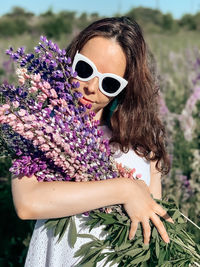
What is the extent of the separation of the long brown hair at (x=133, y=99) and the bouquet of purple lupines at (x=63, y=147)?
33 cm

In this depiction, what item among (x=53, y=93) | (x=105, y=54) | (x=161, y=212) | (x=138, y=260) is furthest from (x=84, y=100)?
(x=138, y=260)

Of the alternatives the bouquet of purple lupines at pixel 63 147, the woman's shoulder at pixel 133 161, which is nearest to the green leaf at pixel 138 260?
the bouquet of purple lupines at pixel 63 147

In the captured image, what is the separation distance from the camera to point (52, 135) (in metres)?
1.40

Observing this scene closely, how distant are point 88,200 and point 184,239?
1.51 ft

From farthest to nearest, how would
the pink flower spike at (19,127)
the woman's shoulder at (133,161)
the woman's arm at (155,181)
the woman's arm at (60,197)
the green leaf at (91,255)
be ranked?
the woman's arm at (155,181) < the woman's shoulder at (133,161) < the green leaf at (91,255) < the woman's arm at (60,197) < the pink flower spike at (19,127)

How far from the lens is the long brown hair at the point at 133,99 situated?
6.09ft

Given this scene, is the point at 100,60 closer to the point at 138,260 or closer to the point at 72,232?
the point at 72,232

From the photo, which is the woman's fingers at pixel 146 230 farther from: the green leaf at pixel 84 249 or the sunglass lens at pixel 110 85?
the sunglass lens at pixel 110 85

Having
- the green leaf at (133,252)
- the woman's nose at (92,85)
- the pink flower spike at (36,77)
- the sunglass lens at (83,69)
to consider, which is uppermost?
the sunglass lens at (83,69)

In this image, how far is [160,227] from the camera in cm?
156

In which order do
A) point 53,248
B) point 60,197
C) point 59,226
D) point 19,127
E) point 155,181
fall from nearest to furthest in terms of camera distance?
point 19,127 < point 60,197 < point 59,226 < point 53,248 < point 155,181

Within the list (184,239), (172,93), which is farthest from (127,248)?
(172,93)

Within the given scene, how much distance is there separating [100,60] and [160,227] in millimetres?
709

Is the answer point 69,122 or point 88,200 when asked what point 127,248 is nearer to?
point 88,200
